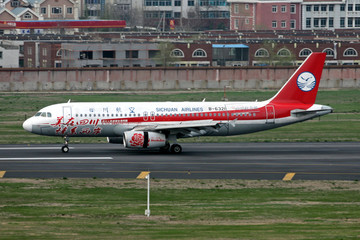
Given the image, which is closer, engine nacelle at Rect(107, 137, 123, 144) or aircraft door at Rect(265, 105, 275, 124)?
engine nacelle at Rect(107, 137, 123, 144)

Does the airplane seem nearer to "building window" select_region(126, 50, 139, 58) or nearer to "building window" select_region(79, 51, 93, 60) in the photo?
"building window" select_region(79, 51, 93, 60)

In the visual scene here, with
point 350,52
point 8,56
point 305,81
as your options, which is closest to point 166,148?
point 305,81

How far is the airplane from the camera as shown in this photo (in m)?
53.0

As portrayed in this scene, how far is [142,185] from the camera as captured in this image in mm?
41031

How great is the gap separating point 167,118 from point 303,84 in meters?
11.2

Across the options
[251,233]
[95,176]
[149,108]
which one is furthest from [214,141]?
[251,233]

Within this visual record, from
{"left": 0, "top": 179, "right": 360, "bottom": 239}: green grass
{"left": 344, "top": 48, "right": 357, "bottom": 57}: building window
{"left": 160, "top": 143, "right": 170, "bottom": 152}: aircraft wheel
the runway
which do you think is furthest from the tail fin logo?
{"left": 344, "top": 48, "right": 357, "bottom": 57}: building window

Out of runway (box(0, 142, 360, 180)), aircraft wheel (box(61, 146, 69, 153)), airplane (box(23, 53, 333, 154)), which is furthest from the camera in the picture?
aircraft wheel (box(61, 146, 69, 153))

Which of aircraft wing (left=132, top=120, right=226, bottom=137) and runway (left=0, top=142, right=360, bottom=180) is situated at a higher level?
aircraft wing (left=132, top=120, right=226, bottom=137)

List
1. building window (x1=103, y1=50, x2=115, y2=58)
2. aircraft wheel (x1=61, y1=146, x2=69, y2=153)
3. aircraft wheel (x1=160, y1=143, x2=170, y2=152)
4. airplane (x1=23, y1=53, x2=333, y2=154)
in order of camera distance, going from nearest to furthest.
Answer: airplane (x1=23, y1=53, x2=333, y2=154), aircraft wheel (x1=160, y1=143, x2=170, y2=152), aircraft wheel (x1=61, y1=146, x2=69, y2=153), building window (x1=103, y1=50, x2=115, y2=58)

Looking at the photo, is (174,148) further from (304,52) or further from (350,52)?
(350,52)

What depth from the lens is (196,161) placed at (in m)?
50.1

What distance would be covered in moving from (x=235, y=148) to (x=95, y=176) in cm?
1647

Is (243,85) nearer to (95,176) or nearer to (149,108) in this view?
(149,108)
